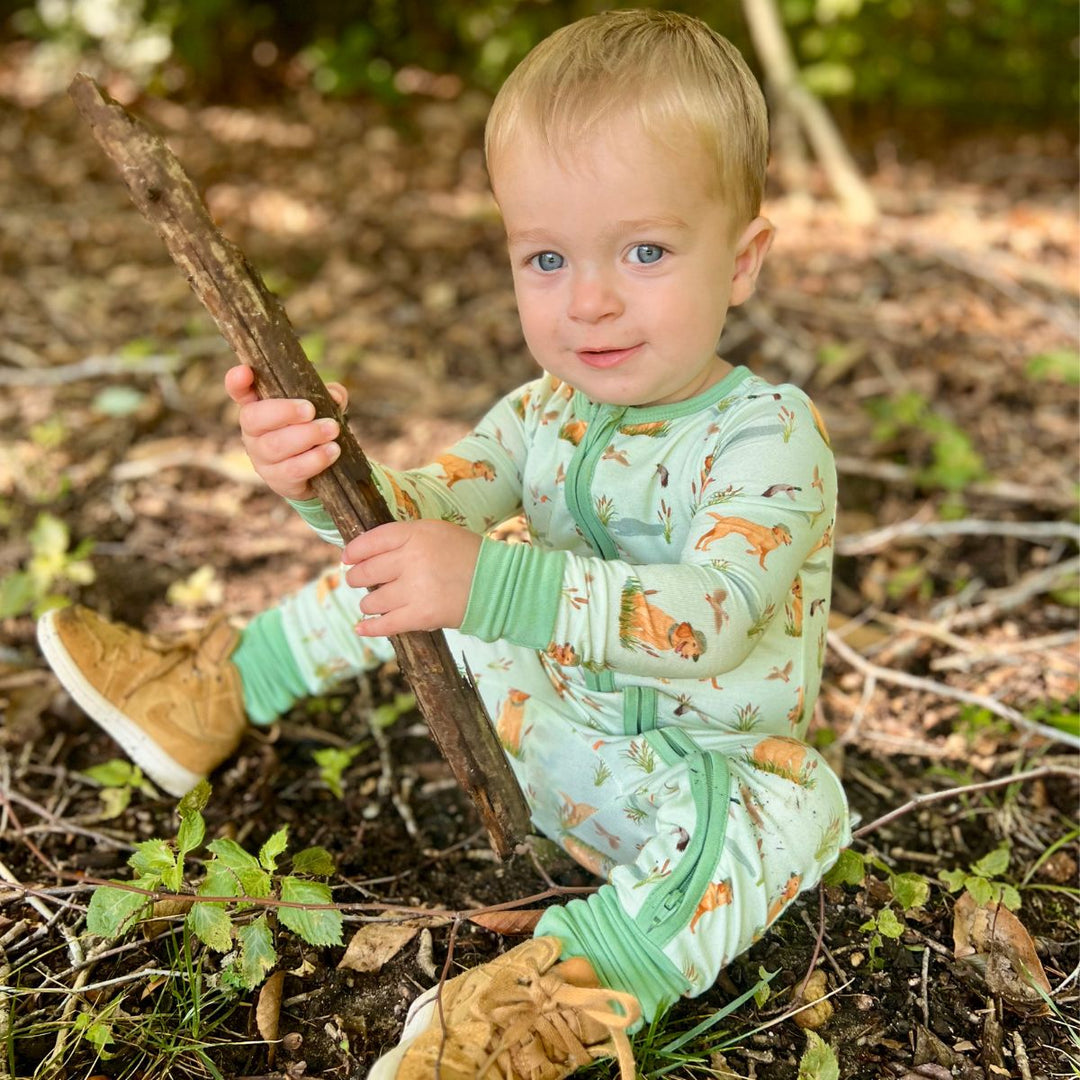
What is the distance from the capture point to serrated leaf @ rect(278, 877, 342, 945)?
5.39 feet

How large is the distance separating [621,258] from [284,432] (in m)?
0.54

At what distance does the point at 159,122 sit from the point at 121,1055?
5.13 m

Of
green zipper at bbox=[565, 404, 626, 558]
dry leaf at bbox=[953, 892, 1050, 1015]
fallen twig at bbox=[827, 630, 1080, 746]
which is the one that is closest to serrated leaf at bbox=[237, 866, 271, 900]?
green zipper at bbox=[565, 404, 626, 558]

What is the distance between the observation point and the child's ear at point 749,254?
1691 mm

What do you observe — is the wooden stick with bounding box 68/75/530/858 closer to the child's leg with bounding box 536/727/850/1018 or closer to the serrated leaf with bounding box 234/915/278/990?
the child's leg with bounding box 536/727/850/1018

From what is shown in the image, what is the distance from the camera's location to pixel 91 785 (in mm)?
2201

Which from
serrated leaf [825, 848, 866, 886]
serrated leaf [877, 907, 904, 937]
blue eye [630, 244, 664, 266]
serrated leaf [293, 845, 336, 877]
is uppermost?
blue eye [630, 244, 664, 266]

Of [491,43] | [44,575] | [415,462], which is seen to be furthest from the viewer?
[491,43]

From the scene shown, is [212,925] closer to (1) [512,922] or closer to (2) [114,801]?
(1) [512,922]

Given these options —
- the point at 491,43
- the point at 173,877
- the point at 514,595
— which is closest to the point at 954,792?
the point at 514,595

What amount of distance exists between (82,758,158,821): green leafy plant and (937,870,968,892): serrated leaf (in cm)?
148

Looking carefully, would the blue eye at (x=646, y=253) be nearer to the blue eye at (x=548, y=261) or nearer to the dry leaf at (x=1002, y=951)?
the blue eye at (x=548, y=261)

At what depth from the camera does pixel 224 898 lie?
164cm

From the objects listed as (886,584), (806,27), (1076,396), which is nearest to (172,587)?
(886,584)
